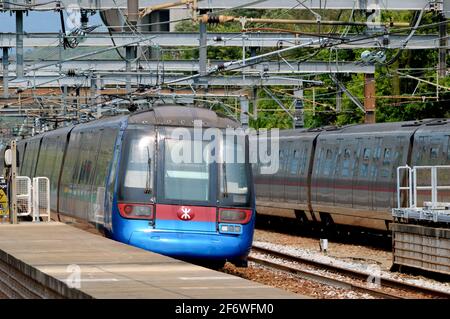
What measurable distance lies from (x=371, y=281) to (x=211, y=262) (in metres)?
2.79

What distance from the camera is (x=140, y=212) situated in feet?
59.8

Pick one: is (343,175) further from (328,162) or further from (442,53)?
(442,53)

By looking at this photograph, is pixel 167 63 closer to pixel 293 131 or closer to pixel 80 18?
pixel 293 131

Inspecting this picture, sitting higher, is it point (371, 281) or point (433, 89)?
point (433, 89)

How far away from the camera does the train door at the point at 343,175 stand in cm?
2947

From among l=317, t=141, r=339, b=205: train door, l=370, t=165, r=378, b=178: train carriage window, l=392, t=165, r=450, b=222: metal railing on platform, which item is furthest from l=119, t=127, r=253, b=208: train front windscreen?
l=317, t=141, r=339, b=205: train door

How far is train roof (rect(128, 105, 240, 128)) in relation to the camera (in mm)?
19031

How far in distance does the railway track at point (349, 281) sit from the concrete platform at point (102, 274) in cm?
400

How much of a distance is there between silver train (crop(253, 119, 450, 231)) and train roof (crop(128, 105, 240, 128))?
663cm

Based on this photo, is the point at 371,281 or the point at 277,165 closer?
the point at 371,281

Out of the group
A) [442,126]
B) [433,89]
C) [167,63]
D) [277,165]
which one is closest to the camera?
[442,126]

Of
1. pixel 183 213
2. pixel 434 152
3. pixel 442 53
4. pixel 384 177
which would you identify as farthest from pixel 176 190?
pixel 442 53
